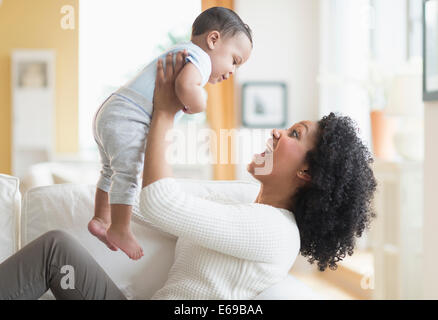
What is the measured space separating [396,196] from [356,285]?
0.61 meters

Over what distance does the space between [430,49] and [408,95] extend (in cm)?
48

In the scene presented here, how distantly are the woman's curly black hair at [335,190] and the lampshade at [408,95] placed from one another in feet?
3.78

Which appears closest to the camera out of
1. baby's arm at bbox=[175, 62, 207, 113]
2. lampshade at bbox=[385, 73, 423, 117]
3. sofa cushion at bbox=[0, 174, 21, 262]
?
baby's arm at bbox=[175, 62, 207, 113]

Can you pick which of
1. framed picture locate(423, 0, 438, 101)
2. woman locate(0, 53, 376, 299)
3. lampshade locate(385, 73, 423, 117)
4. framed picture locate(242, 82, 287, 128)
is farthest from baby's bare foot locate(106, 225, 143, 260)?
lampshade locate(385, 73, 423, 117)

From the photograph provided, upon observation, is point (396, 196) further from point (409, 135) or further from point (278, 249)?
point (278, 249)

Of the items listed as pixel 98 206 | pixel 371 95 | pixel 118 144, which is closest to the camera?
pixel 118 144

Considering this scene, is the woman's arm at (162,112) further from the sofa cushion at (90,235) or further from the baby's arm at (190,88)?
the sofa cushion at (90,235)

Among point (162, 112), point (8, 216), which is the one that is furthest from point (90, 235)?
point (162, 112)

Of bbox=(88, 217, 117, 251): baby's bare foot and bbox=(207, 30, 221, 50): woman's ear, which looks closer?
bbox=(207, 30, 221, 50): woman's ear

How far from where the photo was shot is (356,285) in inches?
96.5

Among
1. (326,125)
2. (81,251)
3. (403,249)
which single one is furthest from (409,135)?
(81,251)

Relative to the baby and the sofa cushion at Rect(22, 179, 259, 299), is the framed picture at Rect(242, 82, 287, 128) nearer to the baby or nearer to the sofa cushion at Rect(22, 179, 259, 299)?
the sofa cushion at Rect(22, 179, 259, 299)

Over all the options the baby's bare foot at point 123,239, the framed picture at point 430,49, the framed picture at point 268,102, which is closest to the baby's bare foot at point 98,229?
the baby's bare foot at point 123,239

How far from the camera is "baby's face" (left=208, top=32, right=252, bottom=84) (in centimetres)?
78
